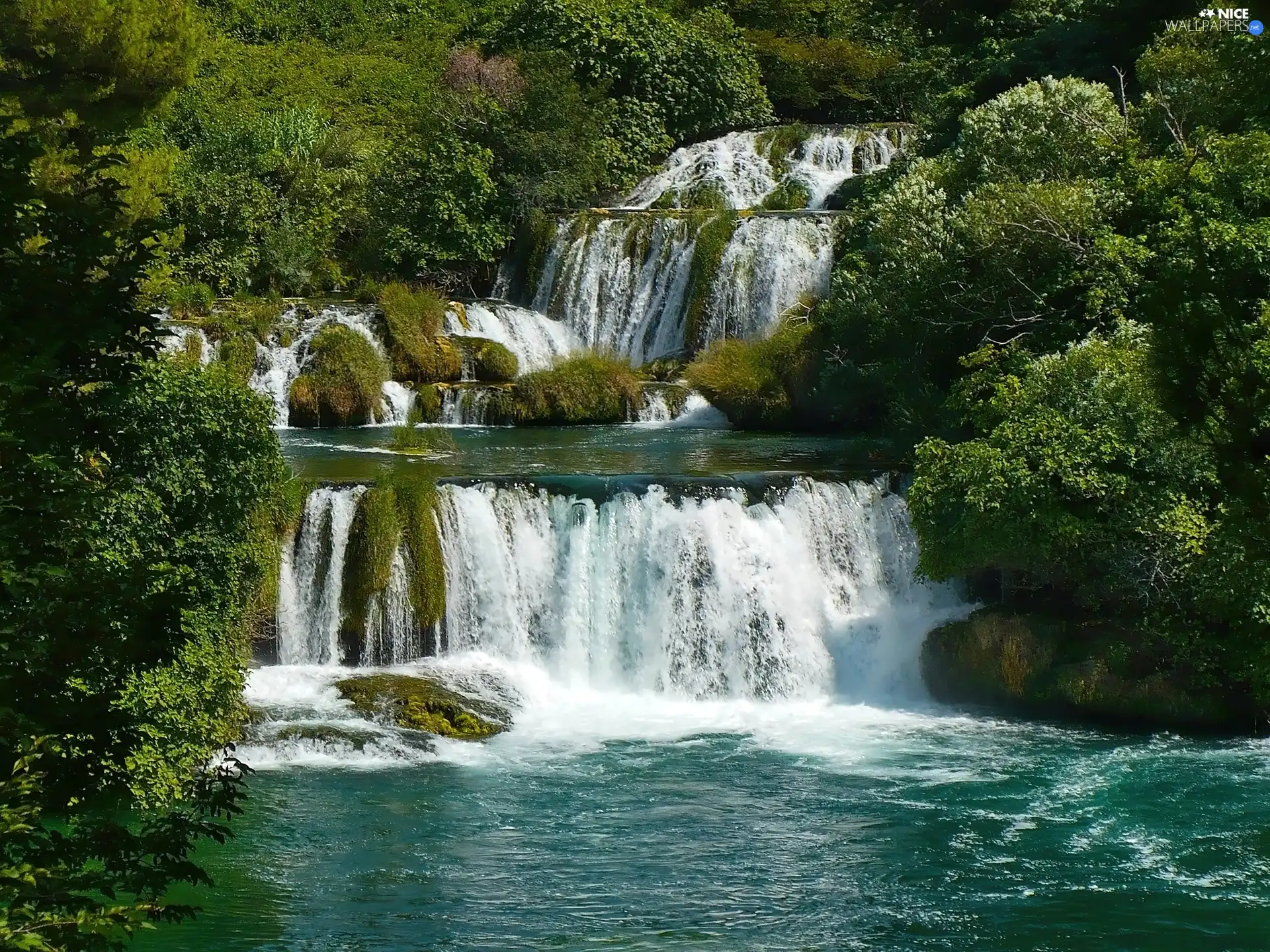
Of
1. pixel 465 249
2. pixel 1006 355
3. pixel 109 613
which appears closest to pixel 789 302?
pixel 465 249

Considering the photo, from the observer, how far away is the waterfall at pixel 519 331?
3069 centimetres

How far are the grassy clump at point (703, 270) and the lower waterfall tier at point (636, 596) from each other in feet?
37.6

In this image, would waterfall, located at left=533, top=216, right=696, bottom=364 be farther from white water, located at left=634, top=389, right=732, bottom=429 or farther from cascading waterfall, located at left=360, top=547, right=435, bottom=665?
cascading waterfall, located at left=360, top=547, right=435, bottom=665

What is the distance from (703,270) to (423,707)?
16.1m

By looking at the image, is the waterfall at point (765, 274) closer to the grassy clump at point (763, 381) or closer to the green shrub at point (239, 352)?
the grassy clump at point (763, 381)

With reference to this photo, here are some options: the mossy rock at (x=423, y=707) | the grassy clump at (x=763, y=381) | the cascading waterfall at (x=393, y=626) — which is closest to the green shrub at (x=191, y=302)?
the grassy clump at (x=763, y=381)

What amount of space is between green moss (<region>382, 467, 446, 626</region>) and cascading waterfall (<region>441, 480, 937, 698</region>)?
157 mm

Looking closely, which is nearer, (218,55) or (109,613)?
(109,613)

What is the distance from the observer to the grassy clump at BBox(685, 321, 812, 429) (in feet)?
89.8

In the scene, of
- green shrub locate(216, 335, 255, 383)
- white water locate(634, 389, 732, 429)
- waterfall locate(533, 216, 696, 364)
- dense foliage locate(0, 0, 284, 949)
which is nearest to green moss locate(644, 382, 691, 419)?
white water locate(634, 389, 732, 429)

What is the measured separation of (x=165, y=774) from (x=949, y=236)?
13622 millimetres

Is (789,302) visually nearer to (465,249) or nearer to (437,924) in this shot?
(465,249)

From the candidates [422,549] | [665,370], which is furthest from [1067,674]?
[665,370]

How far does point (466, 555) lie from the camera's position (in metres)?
18.8
